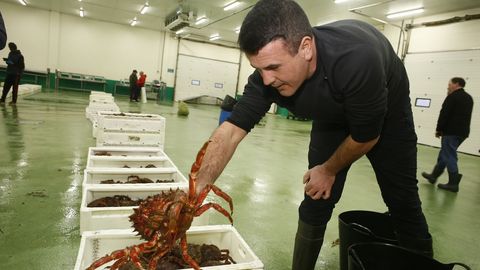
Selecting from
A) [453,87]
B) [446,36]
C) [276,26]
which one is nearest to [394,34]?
[446,36]

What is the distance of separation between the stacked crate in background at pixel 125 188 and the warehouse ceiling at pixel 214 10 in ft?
27.1

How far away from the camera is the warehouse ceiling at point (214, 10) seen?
31.0 feet

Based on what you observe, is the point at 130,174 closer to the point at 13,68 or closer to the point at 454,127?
the point at 454,127

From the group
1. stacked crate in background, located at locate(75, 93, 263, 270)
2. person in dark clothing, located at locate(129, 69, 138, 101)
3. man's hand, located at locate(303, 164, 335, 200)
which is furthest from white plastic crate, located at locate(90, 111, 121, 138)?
person in dark clothing, located at locate(129, 69, 138, 101)

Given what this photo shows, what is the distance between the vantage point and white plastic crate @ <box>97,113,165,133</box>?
3740 mm

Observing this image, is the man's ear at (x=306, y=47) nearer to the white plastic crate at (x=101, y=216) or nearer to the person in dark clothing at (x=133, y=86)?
the white plastic crate at (x=101, y=216)

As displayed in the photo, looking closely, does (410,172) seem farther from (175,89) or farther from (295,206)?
(175,89)

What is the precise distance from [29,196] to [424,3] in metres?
10.6

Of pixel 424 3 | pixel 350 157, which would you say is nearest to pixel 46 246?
pixel 350 157

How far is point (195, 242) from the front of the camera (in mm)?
1763

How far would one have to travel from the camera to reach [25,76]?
16.0 m

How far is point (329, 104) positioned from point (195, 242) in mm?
1072

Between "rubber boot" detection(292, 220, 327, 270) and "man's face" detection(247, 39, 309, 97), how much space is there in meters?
0.90

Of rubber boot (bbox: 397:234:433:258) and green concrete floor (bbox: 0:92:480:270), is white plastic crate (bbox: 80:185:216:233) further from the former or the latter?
rubber boot (bbox: 397:234:433:258)
